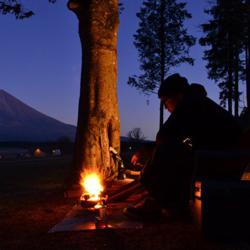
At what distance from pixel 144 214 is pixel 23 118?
542 feet

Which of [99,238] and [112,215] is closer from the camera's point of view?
[99,238]

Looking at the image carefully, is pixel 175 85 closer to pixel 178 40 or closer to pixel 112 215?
pixel 112 215

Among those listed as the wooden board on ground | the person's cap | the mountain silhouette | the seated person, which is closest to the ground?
the wooden board on ground

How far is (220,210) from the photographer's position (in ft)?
10.9

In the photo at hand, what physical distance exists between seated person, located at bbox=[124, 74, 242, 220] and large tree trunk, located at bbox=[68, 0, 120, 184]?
345 cm

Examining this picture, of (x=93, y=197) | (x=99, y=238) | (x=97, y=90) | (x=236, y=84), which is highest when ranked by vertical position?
(x=236, y=84)

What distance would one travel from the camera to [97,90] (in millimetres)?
7547

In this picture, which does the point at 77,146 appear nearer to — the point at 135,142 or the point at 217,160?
the point at 217,160

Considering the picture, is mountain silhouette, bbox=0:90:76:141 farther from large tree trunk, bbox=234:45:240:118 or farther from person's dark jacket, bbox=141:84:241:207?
person's dark jacket, bbox=141:84:241:207

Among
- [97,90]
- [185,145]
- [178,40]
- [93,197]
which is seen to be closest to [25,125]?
[178,40]

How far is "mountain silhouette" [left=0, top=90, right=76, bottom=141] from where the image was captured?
13490 centimetres

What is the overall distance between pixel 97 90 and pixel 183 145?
390 cm

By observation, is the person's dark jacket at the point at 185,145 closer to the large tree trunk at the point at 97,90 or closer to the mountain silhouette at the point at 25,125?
the large tree trunk at the point at 97,90

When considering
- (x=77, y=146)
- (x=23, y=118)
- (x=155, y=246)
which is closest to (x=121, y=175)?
(x=77, y=146)
